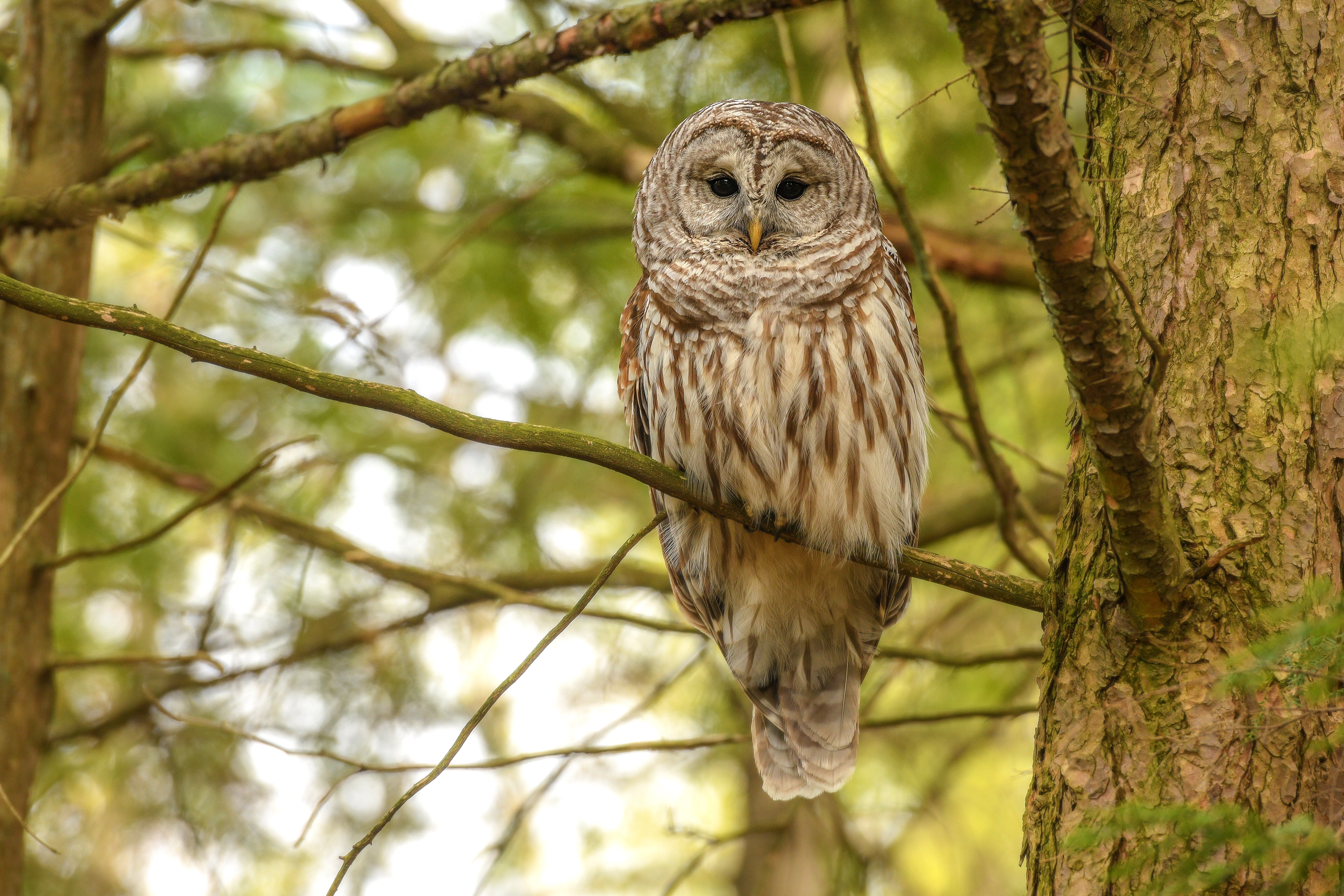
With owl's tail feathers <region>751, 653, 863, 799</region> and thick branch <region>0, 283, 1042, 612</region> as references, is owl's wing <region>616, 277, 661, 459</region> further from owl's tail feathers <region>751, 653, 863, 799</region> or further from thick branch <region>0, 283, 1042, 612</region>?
thick branch <region>0, 283, 1042, 612</region>

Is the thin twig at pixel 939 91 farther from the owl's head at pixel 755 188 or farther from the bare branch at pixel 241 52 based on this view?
the bare branch at pixel 241 52

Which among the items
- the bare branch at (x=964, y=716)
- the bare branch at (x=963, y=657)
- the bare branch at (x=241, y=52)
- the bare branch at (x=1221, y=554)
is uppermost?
the bare branch at (x=241, y=52)

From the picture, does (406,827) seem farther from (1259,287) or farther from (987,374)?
(1259,287)

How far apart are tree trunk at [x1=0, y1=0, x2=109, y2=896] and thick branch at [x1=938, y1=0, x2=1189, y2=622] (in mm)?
2960

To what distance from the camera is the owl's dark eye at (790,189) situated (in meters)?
3.60

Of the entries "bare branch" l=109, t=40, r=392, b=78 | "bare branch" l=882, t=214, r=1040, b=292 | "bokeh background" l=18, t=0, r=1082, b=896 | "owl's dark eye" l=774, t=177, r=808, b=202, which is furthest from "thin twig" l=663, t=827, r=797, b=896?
"bare branch" l=109, t=40, r=392, b=78

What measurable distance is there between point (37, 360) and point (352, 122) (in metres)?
1.22

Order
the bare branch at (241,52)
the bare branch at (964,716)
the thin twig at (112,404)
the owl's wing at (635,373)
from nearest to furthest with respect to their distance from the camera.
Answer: the thin twig at (112,404), the bare branch at (964,716), the owl's wing at (635,373), the bare branch at (241,52)

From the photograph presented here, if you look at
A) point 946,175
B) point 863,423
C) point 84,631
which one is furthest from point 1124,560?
point 84,631

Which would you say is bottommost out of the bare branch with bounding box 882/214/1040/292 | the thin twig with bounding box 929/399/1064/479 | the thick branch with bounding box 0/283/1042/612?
the thick branch with bounding box 0/283/1042/612

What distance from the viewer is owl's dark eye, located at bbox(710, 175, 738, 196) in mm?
3639

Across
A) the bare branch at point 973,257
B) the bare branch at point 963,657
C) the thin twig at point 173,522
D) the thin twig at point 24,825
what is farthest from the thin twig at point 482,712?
the bare branch at point 973,257

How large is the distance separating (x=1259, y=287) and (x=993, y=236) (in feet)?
7.40

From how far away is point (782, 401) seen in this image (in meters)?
3.11
